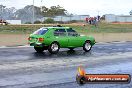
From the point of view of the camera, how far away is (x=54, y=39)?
19875 mm

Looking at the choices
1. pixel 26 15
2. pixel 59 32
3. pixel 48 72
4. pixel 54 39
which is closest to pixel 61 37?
pixel 59 32

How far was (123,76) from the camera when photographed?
385 centimetres

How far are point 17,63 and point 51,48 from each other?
5031mm

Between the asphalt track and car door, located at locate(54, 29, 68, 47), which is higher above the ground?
car door, located at locate(54, 29, 68, 47)

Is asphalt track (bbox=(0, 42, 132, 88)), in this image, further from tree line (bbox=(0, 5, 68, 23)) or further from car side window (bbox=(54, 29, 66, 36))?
tree line (bbox=(0, 5, 68, 23))

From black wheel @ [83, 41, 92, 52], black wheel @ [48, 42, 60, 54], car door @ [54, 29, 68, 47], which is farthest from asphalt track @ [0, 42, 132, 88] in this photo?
black wheel @ [83, 41, 92, 52]

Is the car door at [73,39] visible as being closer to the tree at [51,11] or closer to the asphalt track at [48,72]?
the asphalt track at [48,72]

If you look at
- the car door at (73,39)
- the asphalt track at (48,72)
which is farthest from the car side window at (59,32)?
the asphalt track at (48,72)

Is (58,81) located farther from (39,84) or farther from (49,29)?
(49,29)

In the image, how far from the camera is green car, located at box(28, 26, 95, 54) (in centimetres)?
1958

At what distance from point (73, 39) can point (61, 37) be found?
2.88 feet

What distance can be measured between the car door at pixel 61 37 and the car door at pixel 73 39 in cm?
28

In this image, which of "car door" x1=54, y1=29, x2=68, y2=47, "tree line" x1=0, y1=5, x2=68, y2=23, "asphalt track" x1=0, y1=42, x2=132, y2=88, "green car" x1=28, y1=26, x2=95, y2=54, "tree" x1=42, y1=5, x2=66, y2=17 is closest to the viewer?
"asphalt track" x1=0, y1=42, x2=132, y2=88

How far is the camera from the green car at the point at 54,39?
19.6 metres
